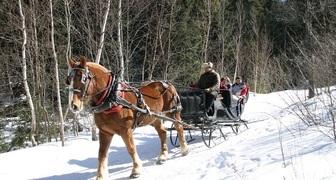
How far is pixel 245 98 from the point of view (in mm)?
10305

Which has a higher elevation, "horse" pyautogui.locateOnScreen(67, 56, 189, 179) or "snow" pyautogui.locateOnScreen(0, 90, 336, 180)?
"horse" pyautogui.locateOnScreen(67, 56, 189, 179)

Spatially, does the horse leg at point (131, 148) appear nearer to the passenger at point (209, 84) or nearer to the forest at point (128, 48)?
the forest at point (128, 48)

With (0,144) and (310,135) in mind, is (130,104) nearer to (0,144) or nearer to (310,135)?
(310,135)

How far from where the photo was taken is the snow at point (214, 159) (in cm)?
416

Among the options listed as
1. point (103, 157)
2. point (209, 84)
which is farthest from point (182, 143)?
point (103, 157)

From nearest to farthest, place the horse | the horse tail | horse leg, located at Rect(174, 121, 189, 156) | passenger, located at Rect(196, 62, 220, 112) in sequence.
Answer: the horse → horse leg, located at Rect(174, 121, 189, 156) → the horse tail → passenger, located at Rect(196, 62, 220, 112)

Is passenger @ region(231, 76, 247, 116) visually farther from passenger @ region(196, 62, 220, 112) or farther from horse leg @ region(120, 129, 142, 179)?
horse leg @ region(120, 129, 142, 179)

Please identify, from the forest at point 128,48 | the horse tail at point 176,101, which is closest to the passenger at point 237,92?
the forest at point 128,48

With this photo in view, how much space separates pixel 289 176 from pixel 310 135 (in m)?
1.85

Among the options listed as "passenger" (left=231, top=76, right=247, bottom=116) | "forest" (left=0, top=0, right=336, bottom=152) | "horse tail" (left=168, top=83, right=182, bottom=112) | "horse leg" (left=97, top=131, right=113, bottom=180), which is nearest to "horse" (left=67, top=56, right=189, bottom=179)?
"horse leg" (left=97, top=131, right=113, bottom=180)

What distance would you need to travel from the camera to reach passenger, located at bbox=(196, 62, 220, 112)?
790cm

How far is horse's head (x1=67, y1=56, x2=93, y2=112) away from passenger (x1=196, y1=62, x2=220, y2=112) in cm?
337

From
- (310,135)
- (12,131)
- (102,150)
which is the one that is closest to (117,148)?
(102,150)

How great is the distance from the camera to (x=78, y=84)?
200 inches
